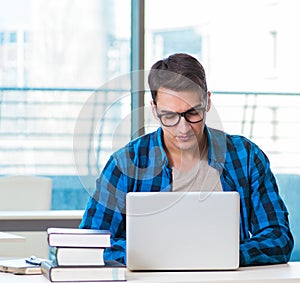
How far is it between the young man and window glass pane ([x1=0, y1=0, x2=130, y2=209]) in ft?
7.54

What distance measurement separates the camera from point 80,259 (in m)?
2.08

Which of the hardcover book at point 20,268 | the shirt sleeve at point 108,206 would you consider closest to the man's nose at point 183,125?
the shirt sleeve at point 108,206

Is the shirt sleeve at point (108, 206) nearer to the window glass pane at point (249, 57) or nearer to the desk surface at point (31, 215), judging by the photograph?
the desk surface at point (31, 215)

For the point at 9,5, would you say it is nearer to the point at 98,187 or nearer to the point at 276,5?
the point at 276,5

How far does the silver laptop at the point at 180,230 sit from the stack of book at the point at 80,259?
8cm

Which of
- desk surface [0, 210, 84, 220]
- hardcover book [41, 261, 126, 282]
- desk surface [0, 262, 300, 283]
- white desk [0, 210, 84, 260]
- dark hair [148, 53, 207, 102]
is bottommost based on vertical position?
white desk [0, 210, 84, 260]

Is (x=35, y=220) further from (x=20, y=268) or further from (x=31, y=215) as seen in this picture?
(x=20, y=268)

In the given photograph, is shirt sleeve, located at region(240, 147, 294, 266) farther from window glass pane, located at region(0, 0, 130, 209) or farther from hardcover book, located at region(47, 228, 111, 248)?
window glass pane, located at region(0, 0, 130, 209)

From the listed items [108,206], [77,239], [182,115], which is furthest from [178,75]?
[77,239]

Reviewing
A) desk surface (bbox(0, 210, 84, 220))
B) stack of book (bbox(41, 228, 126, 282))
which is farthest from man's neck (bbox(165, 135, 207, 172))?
desk surface (bbox(0, 210, 84, 220))

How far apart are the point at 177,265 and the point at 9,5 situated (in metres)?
3.08

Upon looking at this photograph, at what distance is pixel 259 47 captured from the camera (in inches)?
203

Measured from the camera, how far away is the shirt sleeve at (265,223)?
233cm

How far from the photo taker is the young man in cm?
239
